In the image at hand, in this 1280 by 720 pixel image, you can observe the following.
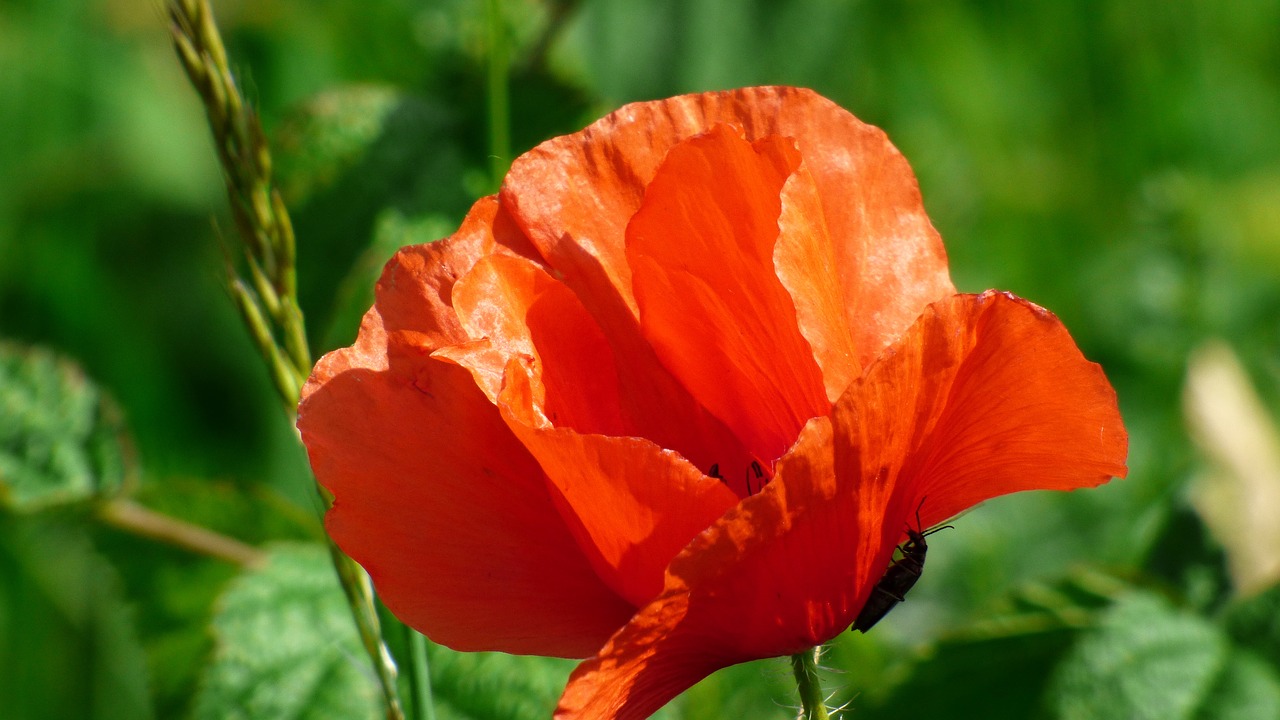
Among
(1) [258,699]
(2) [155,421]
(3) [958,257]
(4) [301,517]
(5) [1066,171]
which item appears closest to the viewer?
(1) [258,699]

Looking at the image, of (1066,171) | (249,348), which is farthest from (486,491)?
(1066,171)

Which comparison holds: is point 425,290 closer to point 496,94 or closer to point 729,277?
point 729,277

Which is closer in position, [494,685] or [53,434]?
[494,685]

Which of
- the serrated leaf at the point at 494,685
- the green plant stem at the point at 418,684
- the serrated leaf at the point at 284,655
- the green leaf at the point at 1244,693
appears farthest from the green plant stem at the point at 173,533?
the green leaf at the point at 1244,693

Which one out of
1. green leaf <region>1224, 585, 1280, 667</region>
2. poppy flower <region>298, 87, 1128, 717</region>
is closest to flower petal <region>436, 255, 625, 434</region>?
poppy flower <region>298, 87, 1128, 717</region>

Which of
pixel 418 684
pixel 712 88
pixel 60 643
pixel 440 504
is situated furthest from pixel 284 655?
pixel 712 88

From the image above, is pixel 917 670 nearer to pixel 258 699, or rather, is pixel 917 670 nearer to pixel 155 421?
pixel 258 699
